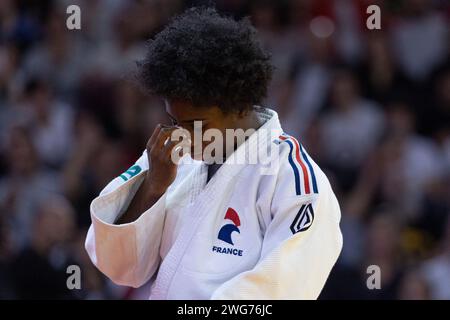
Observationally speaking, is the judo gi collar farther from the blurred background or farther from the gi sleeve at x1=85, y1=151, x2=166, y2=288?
the blurred background

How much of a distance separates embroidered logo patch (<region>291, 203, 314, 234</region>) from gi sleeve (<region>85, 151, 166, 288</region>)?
0.62 metres

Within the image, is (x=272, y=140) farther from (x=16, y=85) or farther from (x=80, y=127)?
(x=16, y=85)

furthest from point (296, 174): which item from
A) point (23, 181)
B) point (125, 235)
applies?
point (23, 181)

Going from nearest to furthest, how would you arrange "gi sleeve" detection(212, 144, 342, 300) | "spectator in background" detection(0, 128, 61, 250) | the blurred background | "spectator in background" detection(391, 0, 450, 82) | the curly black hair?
"gi sleeve" detection(212, 144, 342, 300)
the curly black hair
the blurred background
"spectator in background" detection(0, 128, 61, 250)
"spectator in background" detection(391, 0, 450, 82)

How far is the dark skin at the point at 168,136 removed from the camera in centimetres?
368

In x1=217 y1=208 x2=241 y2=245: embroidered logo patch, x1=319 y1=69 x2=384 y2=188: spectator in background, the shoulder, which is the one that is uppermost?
the shoulder

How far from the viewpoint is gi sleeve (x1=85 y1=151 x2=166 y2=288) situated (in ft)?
12.4

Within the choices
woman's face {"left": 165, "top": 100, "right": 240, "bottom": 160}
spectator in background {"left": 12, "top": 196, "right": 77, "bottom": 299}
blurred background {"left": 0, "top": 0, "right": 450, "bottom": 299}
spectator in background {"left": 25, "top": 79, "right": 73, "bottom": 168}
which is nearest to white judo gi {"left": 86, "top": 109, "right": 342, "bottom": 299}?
woman's face {"left": 165, "top": 100, "right": 240, "bottom": 160}

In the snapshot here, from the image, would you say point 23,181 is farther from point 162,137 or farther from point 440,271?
point 162,137

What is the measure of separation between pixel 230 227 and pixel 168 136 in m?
0.45

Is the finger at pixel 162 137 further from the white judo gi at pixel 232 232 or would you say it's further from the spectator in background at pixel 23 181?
the spectator in background at pixel 23 181

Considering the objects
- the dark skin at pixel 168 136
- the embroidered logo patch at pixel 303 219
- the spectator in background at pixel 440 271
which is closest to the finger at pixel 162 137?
the dark skin at pixel 168 136
